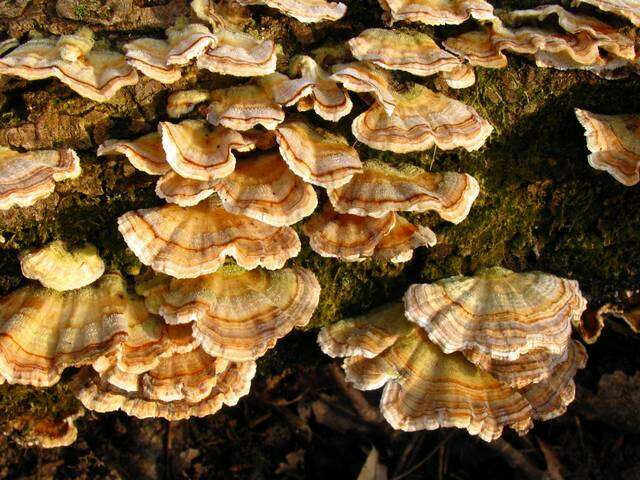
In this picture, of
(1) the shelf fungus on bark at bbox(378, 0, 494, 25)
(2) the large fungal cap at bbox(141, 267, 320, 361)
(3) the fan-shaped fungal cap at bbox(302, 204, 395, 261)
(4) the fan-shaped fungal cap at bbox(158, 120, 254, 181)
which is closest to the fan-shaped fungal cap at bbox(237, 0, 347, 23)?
(1) the shelf fungus on bark at bbox(378, 0, 494, 25)

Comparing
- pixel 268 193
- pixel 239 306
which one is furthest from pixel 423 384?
pixel 268 193

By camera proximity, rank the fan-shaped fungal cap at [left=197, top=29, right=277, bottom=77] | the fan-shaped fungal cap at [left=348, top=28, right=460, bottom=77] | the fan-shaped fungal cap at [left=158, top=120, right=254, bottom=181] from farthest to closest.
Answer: the fan-shaped fungal cap at [left=348, top=28, right=460, bottom=77], the fan-shaped fungal cap at [left=158, top=120, right=254, bottom=181], the fan-shaped fungal cap at [left=197, top=29, right=277, bottom=77]

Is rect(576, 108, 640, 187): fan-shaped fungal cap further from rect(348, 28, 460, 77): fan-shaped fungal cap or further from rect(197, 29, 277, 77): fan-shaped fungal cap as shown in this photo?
rect(197, 29, 277, 77): fan-shaped fungal cap

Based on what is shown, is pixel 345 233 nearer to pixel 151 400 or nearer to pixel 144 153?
pixel 144 153

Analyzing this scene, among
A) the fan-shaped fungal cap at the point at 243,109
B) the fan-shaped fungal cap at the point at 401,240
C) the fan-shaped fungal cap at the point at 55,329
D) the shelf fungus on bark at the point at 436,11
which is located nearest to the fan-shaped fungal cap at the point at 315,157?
the fan-shaped fungal cap at the point at 243,109

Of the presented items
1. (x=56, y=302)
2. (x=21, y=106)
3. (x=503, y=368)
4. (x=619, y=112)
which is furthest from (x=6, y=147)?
(x=619, y=112)

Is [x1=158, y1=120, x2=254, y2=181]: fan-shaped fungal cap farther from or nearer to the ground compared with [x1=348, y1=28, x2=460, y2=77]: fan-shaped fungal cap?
nearer to the ground

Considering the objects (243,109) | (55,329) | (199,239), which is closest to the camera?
(243,109)
